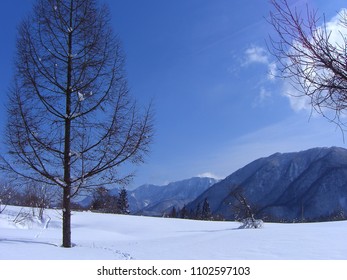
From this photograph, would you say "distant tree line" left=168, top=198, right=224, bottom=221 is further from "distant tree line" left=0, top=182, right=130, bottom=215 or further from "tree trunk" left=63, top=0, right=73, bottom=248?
"tree trunk" left=63, top=0, right=73, bottom=248

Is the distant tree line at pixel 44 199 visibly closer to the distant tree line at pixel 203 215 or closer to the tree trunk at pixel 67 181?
the tree trunk at pixel 67 181

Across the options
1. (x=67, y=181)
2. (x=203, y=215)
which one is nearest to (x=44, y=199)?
(x=67, y=181)

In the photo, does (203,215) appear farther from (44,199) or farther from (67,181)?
(67,181)

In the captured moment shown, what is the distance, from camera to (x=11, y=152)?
948 centimetres

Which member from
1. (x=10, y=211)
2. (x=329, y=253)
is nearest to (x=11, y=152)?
(x=329, y=253)

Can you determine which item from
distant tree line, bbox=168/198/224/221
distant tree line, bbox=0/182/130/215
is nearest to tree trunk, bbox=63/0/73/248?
distant tree line, bbox=0/182/130/215

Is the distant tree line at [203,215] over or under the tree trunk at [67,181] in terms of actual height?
under

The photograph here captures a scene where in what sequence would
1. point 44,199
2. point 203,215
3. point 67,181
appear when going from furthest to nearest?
point 203,215
point 44,199
point 67,181

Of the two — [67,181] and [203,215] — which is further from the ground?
[67,181]

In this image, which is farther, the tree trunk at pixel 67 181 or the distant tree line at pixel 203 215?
the distant tree line at pixel 203 215

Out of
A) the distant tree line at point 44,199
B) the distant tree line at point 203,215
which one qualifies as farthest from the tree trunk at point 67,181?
the distant tree line at point 203,215

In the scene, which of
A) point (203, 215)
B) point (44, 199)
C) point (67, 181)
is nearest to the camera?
point (67, 181)
